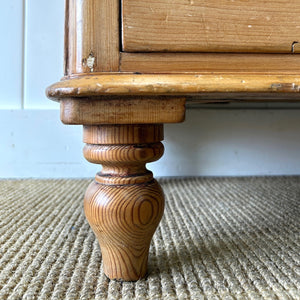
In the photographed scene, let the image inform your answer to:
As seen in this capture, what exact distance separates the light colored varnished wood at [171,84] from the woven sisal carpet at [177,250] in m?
Answer: 0.19

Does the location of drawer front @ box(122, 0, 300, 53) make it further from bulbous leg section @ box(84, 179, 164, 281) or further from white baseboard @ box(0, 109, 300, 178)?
white baseboard @ box(0, 109, 300, 178)

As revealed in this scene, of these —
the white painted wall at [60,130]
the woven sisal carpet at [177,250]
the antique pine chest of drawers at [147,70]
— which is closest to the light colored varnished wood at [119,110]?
the antique pine chest of drawers at [147,70]

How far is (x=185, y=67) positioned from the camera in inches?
12.0

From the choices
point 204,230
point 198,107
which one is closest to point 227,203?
point 204,230

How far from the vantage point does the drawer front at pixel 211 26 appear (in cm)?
30

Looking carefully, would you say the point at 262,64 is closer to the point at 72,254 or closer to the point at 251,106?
the point at 72,254

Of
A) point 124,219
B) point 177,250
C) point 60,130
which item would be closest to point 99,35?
point 124,219

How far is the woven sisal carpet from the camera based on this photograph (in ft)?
1.11

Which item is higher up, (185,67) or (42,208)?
(185,67)

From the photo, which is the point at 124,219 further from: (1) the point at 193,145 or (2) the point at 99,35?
(1) the point at 193,145

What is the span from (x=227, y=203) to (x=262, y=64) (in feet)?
1.33

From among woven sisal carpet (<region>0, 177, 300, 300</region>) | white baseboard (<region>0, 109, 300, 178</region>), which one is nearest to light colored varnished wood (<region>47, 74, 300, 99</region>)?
woven sisal carpet (<region>0, 177, 300, 300</region>)

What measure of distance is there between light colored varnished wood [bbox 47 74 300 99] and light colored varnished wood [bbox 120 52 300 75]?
0.01 m

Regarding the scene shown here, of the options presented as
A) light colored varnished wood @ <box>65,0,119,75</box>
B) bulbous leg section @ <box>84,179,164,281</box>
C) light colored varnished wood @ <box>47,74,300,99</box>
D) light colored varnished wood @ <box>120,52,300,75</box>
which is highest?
light colored varnished wood @ <box>65,0,119,75</box>
